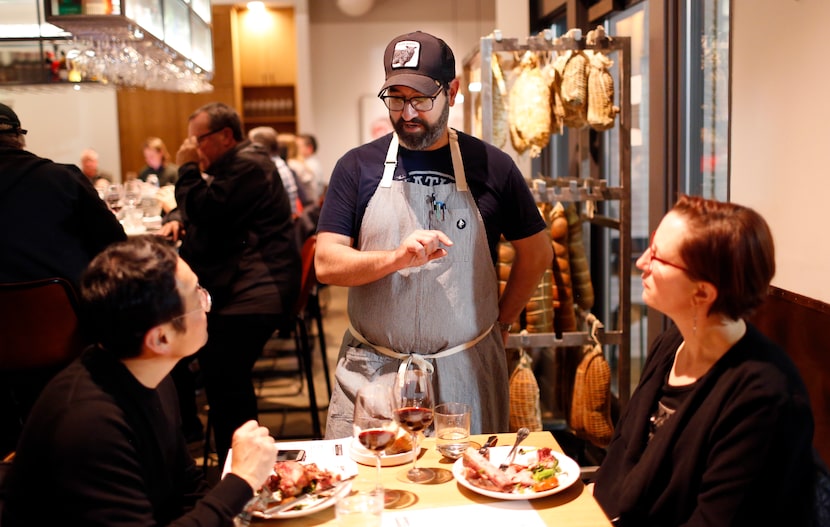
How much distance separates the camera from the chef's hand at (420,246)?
2129 millimetres

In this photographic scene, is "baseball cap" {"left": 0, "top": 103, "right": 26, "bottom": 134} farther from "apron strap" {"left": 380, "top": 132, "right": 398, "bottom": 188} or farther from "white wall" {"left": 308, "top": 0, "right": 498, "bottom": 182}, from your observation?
"white wall" {"left": 308, "top": 0, "right": 498, "bottom": 182}

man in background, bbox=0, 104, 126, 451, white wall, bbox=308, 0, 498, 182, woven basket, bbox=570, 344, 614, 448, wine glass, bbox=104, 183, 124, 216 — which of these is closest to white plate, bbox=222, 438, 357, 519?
man in background, bbox=0, 104, 126, 451

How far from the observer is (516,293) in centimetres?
273

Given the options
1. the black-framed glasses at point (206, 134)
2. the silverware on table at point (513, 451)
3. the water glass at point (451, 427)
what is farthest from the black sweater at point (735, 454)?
the black-framed glasses at point (206, 134)

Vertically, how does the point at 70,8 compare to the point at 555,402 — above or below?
above

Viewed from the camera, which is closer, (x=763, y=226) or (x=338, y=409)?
(x=763, y=226)

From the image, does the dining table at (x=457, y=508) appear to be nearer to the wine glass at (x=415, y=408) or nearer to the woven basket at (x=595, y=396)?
the wine glass at (x=415, y=408)

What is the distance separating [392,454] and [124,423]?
65cm

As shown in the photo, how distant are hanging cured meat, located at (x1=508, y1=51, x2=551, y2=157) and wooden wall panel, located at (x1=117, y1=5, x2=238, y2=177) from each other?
7.79 m

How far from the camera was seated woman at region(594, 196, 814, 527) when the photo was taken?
5.03 ft

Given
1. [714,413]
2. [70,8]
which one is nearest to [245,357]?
[70,8]

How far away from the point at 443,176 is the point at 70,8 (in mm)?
2711

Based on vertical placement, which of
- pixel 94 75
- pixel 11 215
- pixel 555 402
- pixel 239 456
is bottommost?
pixel 555 402

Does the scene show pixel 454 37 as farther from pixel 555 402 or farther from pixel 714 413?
pixel 714 413
